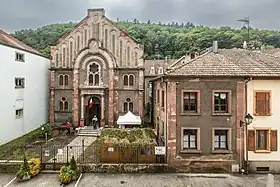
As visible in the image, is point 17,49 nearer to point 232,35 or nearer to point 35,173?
point 35,173

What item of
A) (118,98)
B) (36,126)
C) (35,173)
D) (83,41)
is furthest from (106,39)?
(35,173)

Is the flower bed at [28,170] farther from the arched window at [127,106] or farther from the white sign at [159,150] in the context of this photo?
the arched window at [127,106]

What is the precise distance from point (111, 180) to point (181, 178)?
4.70 metres

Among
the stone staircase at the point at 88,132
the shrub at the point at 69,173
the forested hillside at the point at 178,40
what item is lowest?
the shrub at the point at 69,173

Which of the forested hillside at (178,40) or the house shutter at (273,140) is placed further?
the forested hillside at (178,40)

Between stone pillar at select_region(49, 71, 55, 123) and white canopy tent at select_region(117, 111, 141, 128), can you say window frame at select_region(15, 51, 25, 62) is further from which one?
white canopy tent at select_region(117, 111, 141, 128)

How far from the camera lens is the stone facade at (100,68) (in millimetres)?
35125

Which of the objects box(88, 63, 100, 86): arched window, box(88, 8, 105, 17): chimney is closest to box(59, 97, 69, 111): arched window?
box(88, 63, 100, 86): arched window

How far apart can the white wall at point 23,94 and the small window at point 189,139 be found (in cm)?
1769

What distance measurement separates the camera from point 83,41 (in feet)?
116

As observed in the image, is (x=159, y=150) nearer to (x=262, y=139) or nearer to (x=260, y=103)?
(x=262, y=139)

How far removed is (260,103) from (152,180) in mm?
9560

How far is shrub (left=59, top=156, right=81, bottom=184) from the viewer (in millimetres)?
17469

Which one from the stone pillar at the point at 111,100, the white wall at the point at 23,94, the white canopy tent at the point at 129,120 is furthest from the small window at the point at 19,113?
the white canopy tent at the point at 129,120
